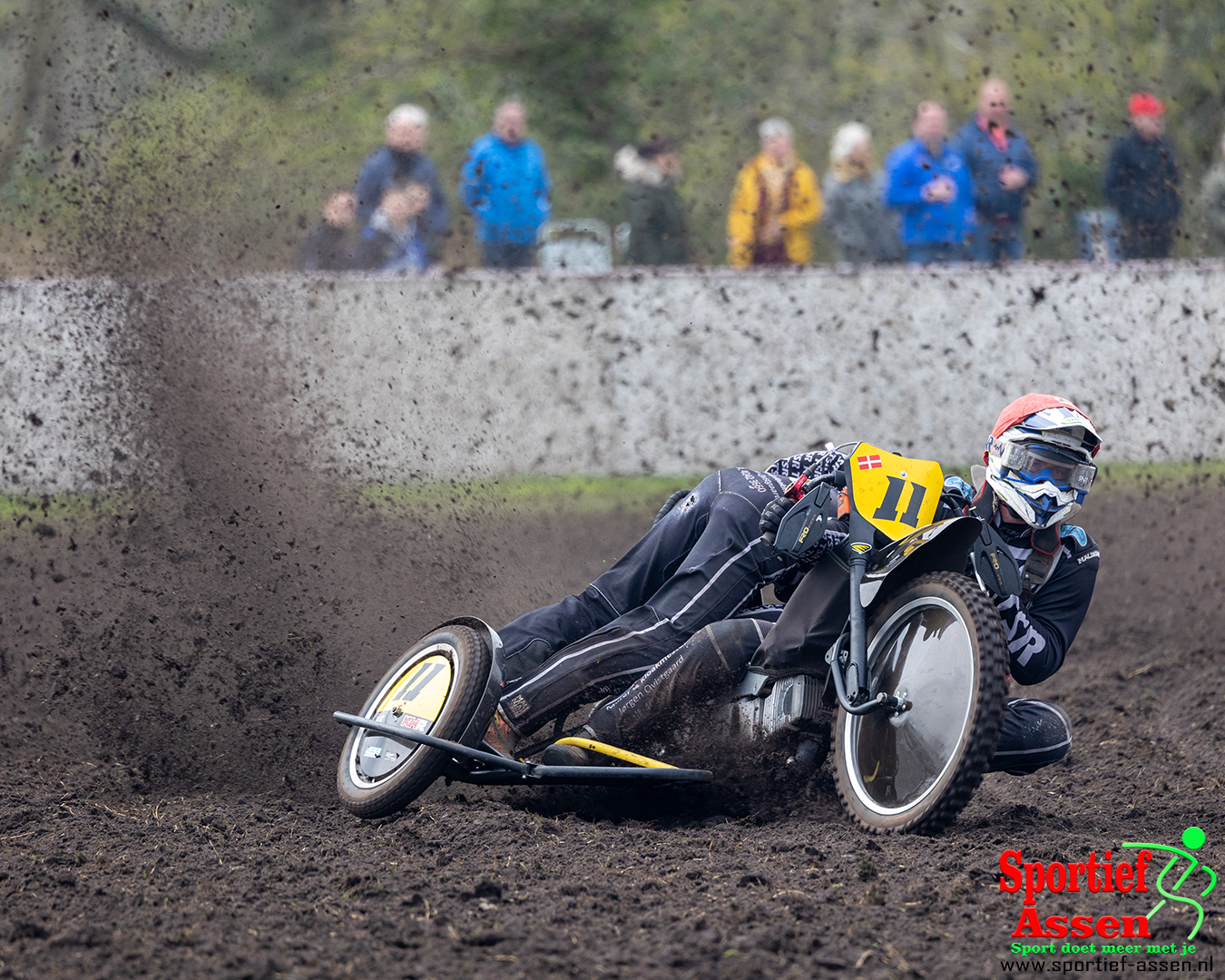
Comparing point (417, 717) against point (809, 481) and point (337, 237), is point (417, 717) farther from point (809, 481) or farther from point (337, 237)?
point (337, 237)

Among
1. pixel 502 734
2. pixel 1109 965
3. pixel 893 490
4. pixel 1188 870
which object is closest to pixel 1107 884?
pixel 1188 870

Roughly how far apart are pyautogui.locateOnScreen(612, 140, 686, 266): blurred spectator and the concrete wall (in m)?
0.64

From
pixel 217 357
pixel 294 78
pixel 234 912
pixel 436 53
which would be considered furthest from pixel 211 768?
→ pixel 436 53

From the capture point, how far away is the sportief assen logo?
3.27 meters

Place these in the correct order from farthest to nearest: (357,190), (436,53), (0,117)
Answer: (436,53), (0,117), (357,190)

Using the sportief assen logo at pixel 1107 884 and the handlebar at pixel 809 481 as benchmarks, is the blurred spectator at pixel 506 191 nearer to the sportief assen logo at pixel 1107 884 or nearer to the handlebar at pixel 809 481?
the handlebar at pixel 809 481

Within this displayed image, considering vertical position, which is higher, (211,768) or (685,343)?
(685,343)

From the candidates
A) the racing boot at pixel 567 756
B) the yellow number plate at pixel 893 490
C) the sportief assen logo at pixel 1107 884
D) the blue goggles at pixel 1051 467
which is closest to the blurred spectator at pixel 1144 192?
the blue goggles at pixel 1051 467

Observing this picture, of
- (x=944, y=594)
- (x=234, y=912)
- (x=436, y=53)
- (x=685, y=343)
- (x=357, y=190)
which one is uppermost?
(x=436, y=53)

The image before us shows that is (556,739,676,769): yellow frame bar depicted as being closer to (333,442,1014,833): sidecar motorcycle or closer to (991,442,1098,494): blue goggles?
(333,442,1014,833): sidecar motorcycle

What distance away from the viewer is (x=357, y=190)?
29.5 feet

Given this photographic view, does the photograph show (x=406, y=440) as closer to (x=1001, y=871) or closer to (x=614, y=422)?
(x=614, y=422)

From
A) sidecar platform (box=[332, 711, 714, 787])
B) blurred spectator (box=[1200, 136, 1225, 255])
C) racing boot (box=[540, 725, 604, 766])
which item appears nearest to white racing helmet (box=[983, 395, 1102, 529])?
sidecar platform (box=[332, 711, 714, 787])

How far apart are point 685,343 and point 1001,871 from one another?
5.88 metres
